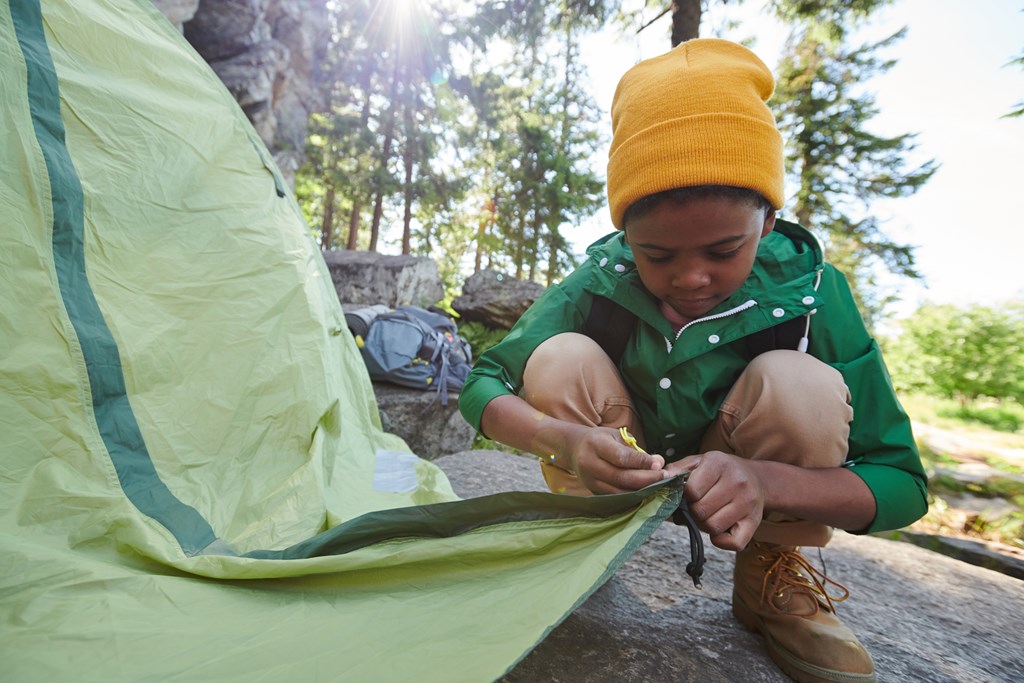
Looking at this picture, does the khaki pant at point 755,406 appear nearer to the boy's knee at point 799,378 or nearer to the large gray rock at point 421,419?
the boy's knee at point 799,378

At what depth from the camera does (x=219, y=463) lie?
1307 millimetres

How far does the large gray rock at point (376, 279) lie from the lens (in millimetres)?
5547

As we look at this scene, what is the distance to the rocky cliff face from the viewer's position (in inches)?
316

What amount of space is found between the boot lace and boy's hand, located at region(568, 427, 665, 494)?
1.33 ft

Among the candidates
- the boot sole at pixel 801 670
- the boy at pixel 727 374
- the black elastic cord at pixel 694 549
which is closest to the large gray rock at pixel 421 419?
the boy at pixel 727 374

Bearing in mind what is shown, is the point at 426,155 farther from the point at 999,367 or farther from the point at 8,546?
the point at 999,367

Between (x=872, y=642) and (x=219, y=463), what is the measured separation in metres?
1.58

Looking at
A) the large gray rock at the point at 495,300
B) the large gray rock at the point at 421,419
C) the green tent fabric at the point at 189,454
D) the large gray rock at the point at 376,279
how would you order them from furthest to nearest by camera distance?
the large gray rock at the point at 495,300, the large gray rock at the point at 376,279, the large gray rock at the point at 421,419, the green tent fabric at the point at 189,454

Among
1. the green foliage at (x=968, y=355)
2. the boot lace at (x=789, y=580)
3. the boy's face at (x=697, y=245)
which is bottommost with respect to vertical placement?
the boot lace at (x=789, y=580)

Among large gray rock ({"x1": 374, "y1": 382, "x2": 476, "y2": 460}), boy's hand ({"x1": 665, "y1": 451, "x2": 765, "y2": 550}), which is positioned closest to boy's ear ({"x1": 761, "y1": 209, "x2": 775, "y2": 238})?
boy's hand ({"x1": 665, "y1": 451, "x2": 765, "y2": 550})

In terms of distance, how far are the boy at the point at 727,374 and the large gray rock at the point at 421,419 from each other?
2.11 metres

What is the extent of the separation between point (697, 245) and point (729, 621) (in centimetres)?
82

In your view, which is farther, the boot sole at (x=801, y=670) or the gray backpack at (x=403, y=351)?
the gray backpack at (x=403, y=351)

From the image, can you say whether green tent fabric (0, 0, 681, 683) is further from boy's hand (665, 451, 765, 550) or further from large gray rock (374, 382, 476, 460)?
large gray rock (374, 382, 476, 460)
